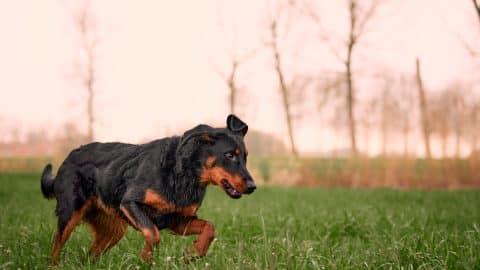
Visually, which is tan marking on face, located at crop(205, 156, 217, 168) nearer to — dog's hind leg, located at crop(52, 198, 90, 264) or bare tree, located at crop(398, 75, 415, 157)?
dog's hind leg, located at crop(52, 198, 90, 264)

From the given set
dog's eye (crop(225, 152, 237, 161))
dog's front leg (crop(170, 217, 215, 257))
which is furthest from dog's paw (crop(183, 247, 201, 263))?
dog's eye (crop(225, 152, 237, 161))

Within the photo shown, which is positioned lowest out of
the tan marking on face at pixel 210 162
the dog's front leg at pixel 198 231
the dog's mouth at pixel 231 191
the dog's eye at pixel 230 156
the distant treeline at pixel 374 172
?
the distant treeline at pixel 374 172

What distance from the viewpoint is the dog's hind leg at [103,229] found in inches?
201

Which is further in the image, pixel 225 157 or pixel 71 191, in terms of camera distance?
pixel 71 191

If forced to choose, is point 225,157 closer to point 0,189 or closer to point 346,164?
point 0,189

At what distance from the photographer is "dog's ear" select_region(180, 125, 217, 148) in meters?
4.09

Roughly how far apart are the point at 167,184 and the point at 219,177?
0.48 metres

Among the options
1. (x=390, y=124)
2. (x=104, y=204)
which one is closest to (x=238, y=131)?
(x=104, y=204)

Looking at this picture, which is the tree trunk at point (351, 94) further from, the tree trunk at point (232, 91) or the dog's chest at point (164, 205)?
the dog's chest at point (164, 205)

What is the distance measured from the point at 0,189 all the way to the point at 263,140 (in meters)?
31.3

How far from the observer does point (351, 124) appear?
85.6 ft

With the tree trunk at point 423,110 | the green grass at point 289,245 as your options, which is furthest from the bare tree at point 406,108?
the green grass at point 289,245

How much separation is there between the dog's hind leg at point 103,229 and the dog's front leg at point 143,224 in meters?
1.04

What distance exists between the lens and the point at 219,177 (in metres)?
3.97
